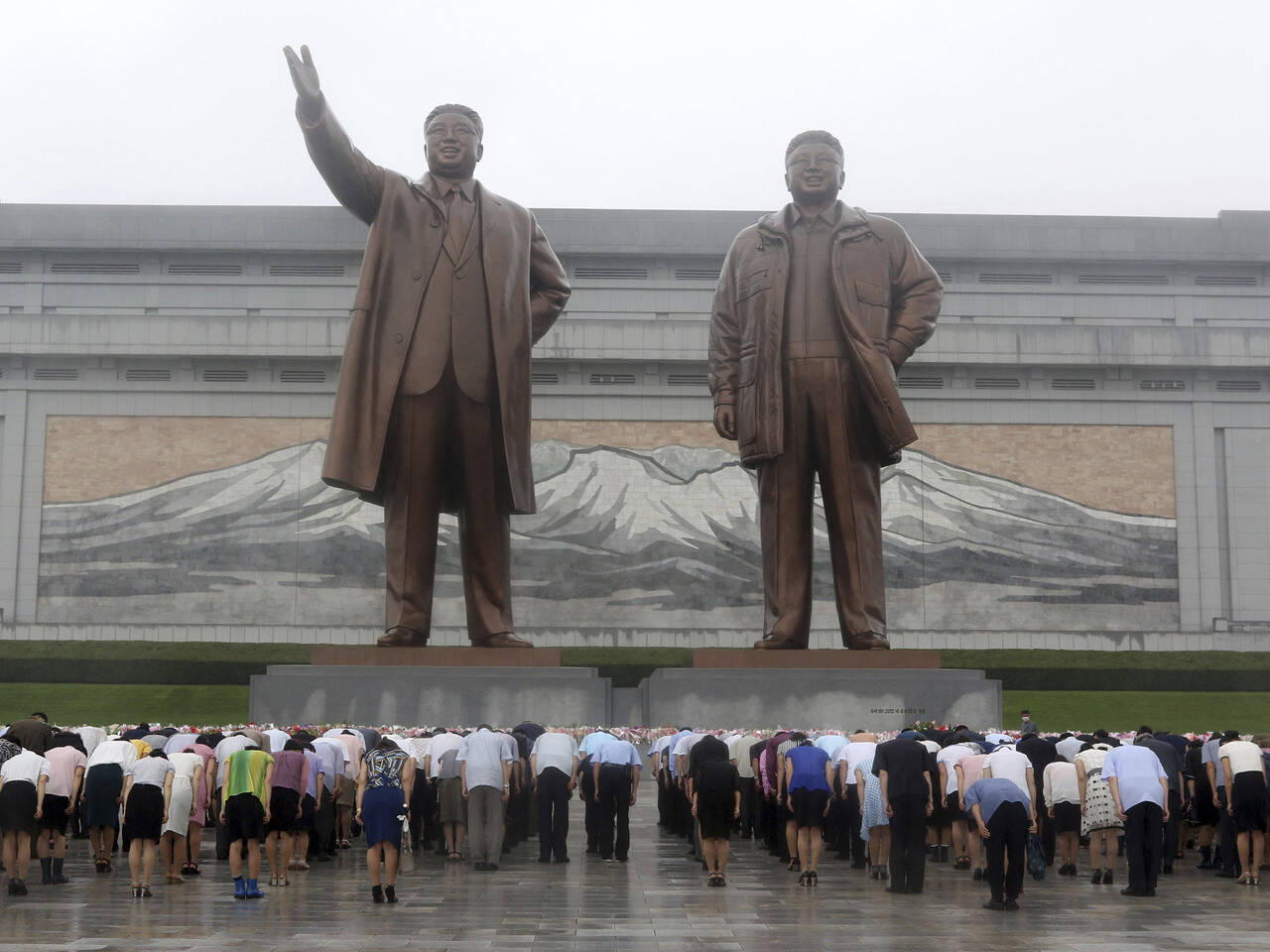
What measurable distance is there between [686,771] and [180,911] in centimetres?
385

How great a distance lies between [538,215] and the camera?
1473 inches

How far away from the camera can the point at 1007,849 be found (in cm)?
845

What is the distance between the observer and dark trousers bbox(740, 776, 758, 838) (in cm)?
1220

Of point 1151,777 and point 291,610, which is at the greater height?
point 291,610

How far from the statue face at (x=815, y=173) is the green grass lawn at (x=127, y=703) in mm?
15075

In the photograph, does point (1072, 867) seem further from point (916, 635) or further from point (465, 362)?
point (916, 635)

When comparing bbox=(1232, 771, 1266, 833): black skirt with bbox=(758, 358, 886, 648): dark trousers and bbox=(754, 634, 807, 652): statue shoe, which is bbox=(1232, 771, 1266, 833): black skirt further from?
bbox=(754, 634, 807, 652): statue shoe

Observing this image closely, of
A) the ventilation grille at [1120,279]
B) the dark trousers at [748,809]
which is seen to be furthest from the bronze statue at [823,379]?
the ventilation grille at [1120,279]

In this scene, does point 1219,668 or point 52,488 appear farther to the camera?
point 52,488

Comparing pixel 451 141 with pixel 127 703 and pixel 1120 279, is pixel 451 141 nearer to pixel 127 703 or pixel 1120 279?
pixel 127 703

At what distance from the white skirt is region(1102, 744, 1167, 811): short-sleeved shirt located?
5871mm

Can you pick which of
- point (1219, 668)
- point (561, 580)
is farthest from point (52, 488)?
point (1219, 668)

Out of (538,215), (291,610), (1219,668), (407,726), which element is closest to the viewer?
(407,726)

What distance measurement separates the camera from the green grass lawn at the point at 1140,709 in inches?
983
